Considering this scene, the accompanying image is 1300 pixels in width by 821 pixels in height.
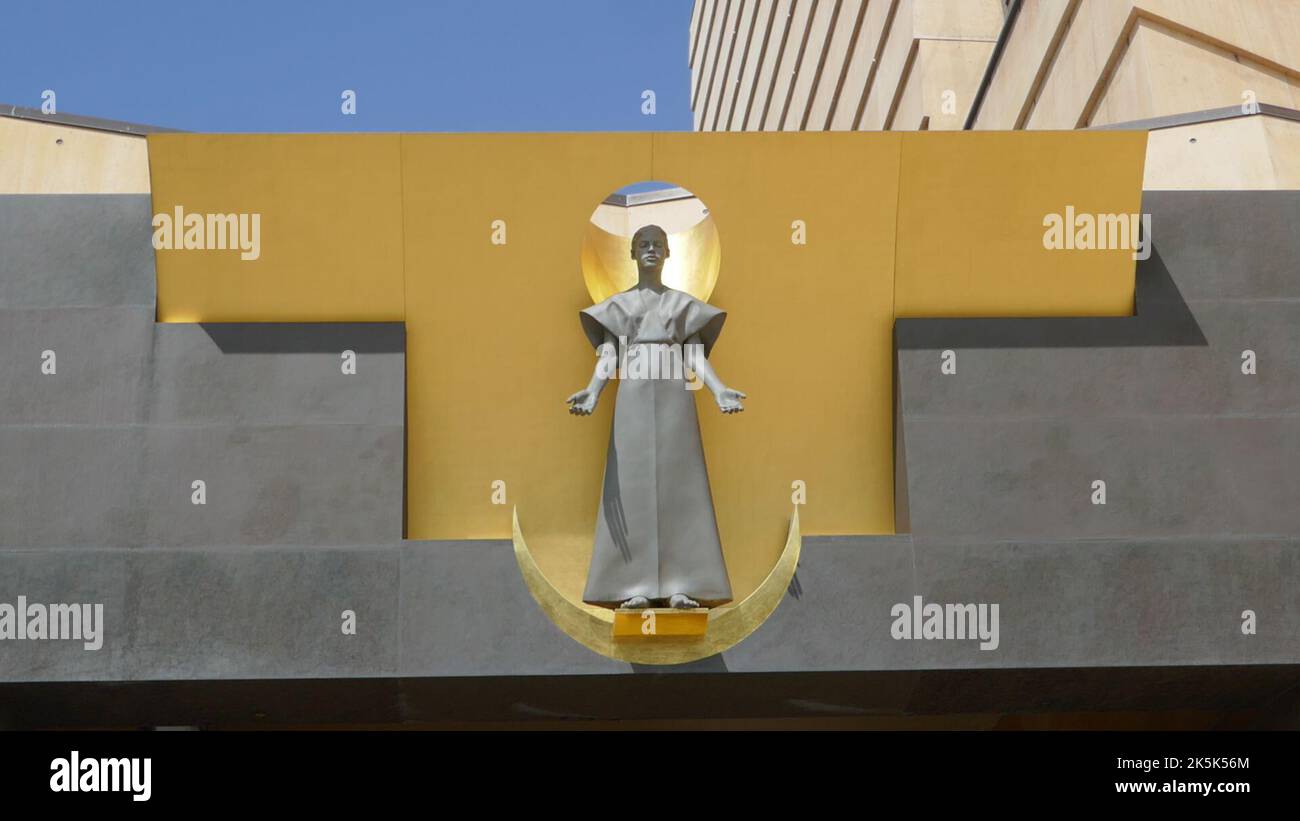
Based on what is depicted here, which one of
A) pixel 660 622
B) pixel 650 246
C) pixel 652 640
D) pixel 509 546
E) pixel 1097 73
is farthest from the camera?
pixel 1097 73

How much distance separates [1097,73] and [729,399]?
9846mm

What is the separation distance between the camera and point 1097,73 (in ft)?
61.9

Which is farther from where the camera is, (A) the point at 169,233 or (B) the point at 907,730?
(B) the point at 907,730

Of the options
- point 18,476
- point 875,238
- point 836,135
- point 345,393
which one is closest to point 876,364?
point 875,238

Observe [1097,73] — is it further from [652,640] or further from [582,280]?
[652,640]

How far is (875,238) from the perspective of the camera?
1225 cm

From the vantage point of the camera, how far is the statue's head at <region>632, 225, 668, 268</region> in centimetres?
1171

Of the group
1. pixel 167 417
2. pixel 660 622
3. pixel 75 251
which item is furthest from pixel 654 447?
pixel 75 251

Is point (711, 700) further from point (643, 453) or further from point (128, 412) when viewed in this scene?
point (128, 412)

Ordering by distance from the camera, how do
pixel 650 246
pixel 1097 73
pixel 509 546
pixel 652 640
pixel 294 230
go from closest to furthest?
pixel 652 640 → pixel 509 546 → pixel 650 246 → pixel 294 230 → pixel 1097 73

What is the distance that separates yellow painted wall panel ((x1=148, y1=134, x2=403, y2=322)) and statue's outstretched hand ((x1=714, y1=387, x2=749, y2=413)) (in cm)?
265
